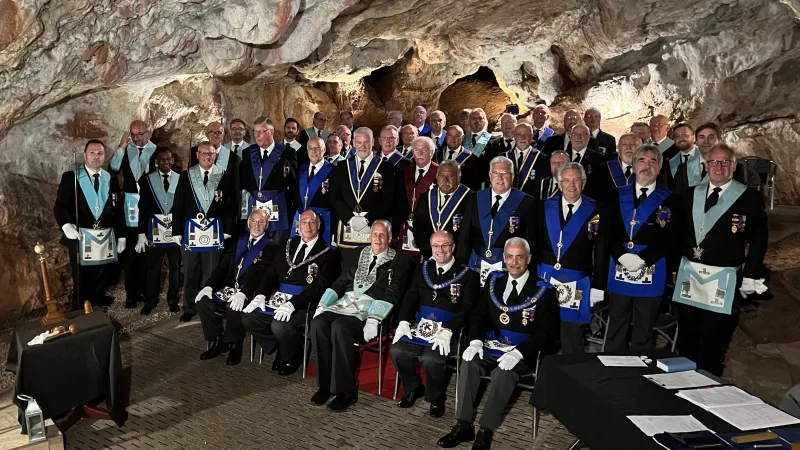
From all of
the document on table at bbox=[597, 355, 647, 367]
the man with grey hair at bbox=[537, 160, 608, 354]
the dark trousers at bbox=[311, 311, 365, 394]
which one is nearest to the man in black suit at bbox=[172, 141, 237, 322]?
the dark trousers at bbox=[311, 311, 365, 394]

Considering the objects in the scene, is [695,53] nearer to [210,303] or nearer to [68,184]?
[210,303]

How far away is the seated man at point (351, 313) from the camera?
484 centimetres

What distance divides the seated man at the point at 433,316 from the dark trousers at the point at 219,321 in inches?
61.8

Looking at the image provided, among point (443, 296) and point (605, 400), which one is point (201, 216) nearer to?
point (443, 296)

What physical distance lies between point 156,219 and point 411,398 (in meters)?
3.47

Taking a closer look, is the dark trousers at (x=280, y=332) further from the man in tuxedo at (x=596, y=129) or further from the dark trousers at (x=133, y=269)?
the man in tuxedo at (x=596, y=129)

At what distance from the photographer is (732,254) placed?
177 inches

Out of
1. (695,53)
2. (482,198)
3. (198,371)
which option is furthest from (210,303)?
(695,53)

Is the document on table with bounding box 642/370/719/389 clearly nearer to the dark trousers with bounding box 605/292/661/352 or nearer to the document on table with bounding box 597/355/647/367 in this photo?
the document on table with bounding box 597/355/647/367

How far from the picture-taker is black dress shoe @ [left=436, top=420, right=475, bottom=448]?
427cm

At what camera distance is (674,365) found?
3.47m

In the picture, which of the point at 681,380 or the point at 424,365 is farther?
the point at 424,365

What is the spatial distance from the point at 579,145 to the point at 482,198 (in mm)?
1951

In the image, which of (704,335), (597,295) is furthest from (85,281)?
(704,335)
